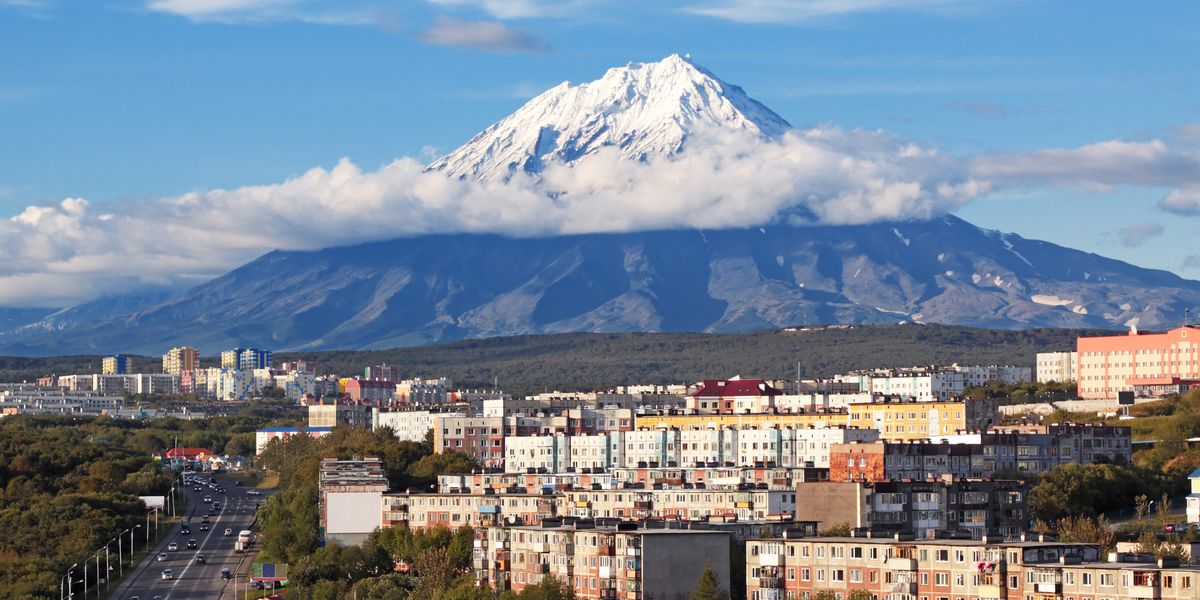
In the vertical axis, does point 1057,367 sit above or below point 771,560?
above

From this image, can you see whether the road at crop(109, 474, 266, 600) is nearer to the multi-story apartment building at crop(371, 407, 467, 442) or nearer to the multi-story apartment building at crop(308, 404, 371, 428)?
the multi-story apartment building at crop(371, 407, 467, 442)

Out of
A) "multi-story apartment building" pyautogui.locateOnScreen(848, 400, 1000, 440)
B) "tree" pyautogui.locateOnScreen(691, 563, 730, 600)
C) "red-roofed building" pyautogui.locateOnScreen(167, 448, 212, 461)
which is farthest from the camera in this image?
"red-roofed building" pyautogui.locateOnScreen(167, 448, 212, 461)

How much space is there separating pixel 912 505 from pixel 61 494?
58.9 m

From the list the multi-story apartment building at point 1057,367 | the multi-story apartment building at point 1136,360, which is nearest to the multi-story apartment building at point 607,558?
the multi-story apartment building at point 1136,360

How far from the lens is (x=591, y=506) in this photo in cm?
8156

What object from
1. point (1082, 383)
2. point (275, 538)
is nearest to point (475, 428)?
point (275, 538)

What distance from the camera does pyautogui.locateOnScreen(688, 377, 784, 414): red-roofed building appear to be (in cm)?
13179

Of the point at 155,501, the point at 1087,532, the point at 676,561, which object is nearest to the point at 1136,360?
the point at 155,501

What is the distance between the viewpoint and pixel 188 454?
178 metres

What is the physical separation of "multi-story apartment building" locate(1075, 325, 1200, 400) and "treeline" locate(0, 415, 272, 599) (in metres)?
61.5

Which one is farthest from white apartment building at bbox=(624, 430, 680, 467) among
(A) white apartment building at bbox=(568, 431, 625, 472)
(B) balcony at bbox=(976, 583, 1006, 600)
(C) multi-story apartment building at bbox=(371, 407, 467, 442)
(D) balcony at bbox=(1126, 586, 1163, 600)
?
(D) balcony at bbox=(1126, 586, 1163, 600)

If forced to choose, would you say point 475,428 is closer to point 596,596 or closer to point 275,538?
point 275,538

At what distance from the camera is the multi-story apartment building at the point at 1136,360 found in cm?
15575

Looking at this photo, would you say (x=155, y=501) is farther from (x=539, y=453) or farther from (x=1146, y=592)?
(x=1146, y=592)
